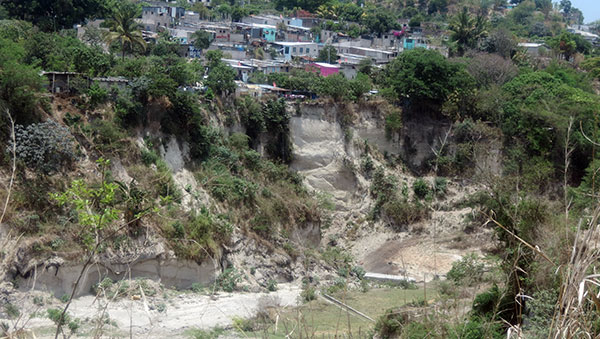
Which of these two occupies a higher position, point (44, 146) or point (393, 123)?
point (393, 123)

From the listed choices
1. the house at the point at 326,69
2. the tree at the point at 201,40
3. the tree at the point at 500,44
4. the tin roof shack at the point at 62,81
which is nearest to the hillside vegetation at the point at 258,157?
the tin roof shack at the point at 62,81

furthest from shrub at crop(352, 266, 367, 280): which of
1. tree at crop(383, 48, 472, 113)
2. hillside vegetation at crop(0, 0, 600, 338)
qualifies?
tree at crop(383, 48, 472, 113)

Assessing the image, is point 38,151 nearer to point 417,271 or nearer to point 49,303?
point 49,303

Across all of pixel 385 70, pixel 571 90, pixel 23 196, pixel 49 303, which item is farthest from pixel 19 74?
pixel 571 90

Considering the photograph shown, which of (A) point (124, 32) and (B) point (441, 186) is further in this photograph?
(A) point (124, 32)

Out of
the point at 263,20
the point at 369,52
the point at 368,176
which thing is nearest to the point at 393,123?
the point at 368,176

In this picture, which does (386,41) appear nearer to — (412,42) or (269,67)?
(412,42)

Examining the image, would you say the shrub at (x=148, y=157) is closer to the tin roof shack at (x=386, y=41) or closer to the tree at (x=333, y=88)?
the tree at (x=333, y=88)
